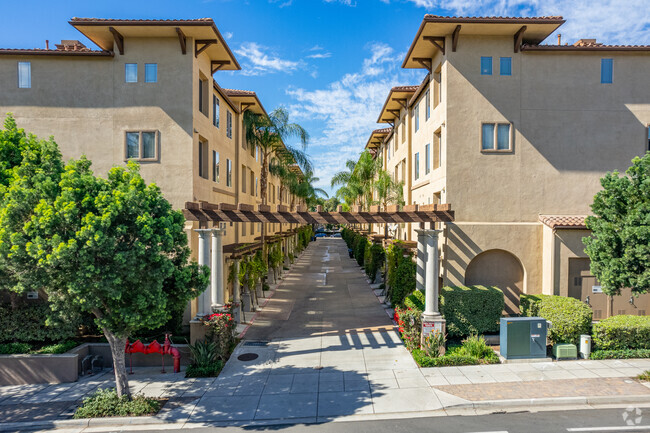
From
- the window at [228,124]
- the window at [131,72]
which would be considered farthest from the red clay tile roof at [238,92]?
the window at [131,72]

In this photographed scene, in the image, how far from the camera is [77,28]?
51.6ft

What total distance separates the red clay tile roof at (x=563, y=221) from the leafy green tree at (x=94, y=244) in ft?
49.5

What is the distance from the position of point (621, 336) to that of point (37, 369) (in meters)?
21.0

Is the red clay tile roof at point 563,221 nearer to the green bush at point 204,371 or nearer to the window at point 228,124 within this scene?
the green bush at point 204,371

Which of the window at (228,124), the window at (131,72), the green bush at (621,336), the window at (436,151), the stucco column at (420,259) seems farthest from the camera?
the window at (228,124)

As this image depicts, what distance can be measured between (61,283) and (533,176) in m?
18.5

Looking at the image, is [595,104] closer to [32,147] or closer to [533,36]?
[533,36]

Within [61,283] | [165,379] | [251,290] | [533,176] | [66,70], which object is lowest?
[165,379]

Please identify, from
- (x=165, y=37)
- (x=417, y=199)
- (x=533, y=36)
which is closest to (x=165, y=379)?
(x=165, y=37)

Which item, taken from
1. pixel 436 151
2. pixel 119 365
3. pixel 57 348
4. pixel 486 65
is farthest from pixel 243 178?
pixel 119 365

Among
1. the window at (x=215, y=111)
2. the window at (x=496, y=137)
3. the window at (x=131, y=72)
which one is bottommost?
the window at (x=496, y=137)

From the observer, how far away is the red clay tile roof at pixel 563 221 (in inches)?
620

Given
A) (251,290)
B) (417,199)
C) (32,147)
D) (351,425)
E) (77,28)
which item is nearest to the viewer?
(351,425)

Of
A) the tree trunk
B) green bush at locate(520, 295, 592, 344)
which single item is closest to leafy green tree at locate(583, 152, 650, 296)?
green bush at locate(520, 295, 592, 344)
